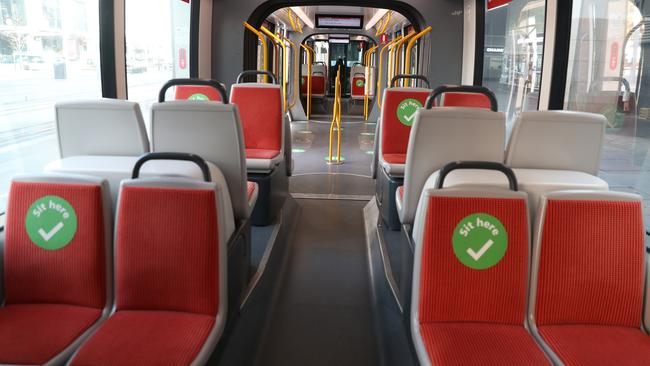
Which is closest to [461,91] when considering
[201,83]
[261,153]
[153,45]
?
[201,83]

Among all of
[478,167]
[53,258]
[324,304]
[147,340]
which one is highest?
[478,167]

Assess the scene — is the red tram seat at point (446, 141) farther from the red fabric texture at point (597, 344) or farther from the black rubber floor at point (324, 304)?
the red fabric texture at point (597, 344)

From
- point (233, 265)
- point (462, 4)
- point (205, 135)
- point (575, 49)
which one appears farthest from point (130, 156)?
point (462, 4)

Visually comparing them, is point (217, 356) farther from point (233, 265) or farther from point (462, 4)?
point (462, 4)

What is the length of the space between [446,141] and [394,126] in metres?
1.71

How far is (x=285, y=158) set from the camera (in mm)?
4762

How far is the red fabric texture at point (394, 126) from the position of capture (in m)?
4.50

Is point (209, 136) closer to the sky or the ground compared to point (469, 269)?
closer to the sky

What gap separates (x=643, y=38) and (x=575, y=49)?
1162 millimetres

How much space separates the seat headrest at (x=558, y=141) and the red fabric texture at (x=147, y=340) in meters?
1.74

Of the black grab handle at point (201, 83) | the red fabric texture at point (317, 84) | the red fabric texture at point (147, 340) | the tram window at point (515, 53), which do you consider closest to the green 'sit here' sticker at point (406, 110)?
the tram window at point (515, 53)

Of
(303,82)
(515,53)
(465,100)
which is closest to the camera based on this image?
(465,100)

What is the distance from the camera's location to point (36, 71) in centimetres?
303

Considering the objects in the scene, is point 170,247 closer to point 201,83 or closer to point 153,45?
point 201,83
